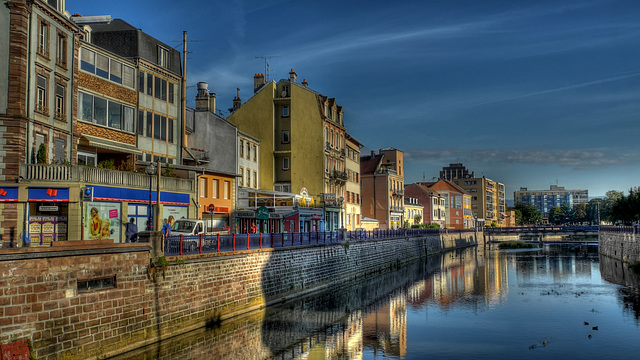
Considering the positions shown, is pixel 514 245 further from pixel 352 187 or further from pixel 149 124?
pixel 149 124

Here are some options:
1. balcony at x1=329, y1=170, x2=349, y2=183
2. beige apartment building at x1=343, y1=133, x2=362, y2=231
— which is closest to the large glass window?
balcony at x1=329, y1=170, x2=349, y2=183

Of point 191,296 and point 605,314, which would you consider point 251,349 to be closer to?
point 191,296

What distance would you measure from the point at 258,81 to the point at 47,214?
127ft

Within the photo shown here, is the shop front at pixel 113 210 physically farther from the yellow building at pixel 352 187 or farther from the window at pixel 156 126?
the yellow building at pixel 352 187

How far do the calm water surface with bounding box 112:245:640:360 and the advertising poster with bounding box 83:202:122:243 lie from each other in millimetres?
9887

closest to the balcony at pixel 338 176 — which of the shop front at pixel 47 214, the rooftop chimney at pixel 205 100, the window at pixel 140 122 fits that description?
the rooftop chimney at pixel 205 100

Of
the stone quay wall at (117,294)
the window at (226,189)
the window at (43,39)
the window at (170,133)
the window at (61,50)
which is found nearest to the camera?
the stone quay wall at (117,294)

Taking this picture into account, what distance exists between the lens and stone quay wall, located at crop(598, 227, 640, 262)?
5836cm

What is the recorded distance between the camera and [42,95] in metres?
30.2

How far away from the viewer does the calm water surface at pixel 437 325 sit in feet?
77.2

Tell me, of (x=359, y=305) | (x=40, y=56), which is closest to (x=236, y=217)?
(x=359, y=305)

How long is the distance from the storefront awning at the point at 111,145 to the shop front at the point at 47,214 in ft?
17.7

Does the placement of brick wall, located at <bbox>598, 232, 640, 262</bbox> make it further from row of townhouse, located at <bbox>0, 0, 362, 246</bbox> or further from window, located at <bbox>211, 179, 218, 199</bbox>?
window, located at <bbox>211, 179, 218, 199</bbox>

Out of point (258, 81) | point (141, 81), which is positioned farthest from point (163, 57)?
point (258, 81)
